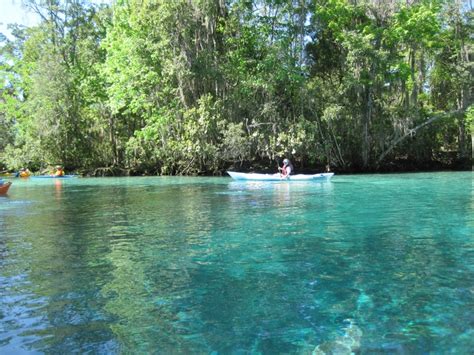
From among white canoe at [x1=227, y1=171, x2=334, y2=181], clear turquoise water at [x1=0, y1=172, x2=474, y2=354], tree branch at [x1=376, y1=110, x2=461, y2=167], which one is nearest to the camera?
clear turquoise water at [x1=0, y1=172, x2=474, y2=354]

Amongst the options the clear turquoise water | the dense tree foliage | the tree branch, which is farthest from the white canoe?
the clear turquoise water

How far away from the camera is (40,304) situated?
584 centimetres

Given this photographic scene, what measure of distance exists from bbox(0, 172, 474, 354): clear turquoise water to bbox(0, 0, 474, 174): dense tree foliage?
66.3 ft

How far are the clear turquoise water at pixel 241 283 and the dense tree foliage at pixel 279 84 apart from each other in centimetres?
2022

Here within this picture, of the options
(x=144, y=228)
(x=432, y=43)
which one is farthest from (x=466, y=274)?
(x=432, y=43)

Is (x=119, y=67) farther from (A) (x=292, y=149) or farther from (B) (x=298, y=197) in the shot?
(B) (x=298, y=197)

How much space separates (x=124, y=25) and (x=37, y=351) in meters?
32.9

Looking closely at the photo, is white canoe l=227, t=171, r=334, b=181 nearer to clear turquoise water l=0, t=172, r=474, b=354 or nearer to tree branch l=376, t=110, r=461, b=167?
tree branch l=376, t=110, r=461, b=167

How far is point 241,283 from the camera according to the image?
261 inches

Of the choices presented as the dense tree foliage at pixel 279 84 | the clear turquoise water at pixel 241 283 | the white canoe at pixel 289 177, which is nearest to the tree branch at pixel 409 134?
the dense tree foliage at pixel 279 84

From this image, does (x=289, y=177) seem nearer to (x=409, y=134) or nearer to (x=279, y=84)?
(x=279, y=84)

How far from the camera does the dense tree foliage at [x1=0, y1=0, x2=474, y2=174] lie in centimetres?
3225

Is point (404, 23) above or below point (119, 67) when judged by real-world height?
above

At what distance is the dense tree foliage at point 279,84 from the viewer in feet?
Answer: 106
